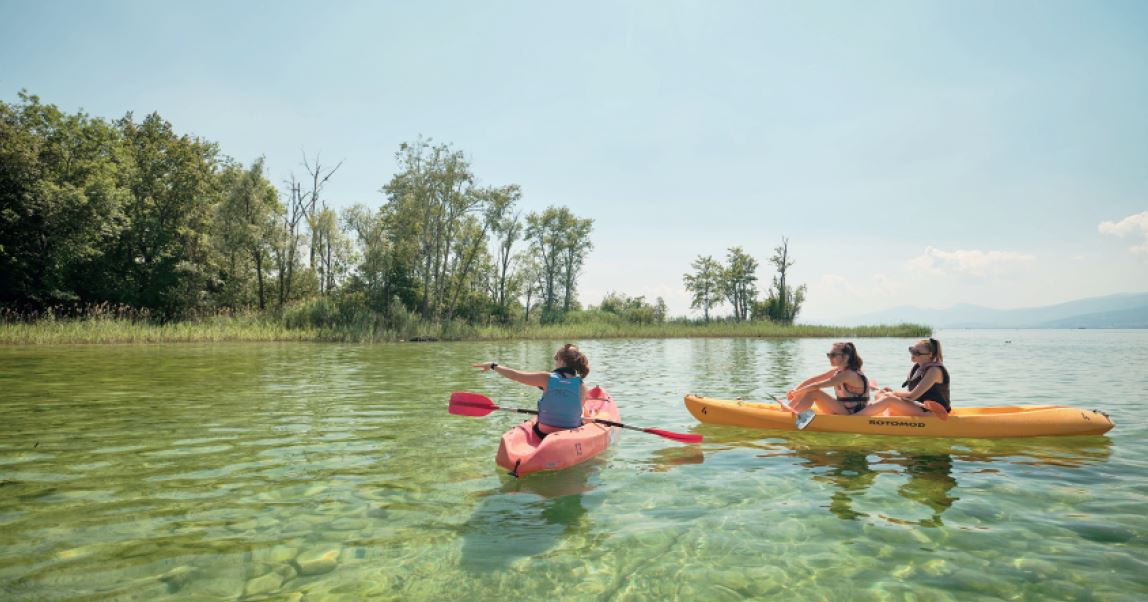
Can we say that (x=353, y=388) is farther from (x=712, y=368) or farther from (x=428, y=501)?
(x=712, y=368)

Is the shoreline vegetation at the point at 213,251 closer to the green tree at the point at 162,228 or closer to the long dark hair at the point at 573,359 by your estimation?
the green tree at the point at 162,228

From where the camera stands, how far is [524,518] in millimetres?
4598

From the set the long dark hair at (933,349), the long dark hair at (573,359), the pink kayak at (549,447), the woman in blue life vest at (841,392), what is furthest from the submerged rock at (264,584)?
the long dark hair at (933,349)

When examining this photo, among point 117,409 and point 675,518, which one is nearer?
point 675,518

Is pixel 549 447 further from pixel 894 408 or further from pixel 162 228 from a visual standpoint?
pixel 162 228

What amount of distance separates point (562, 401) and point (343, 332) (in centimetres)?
2720

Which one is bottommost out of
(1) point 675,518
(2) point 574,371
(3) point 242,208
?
(1) point 675,518

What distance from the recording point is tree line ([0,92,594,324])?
28516mm

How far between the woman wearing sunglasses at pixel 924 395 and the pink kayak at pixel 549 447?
416cm

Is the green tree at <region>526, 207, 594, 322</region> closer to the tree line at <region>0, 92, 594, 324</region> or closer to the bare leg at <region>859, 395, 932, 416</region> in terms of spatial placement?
the tree line at <region>0, 92, 594, 324</region>

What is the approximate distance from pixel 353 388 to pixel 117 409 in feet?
13.5

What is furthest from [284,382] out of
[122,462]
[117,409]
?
[122,462]

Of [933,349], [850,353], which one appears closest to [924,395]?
[933,349]

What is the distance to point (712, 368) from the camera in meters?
18.7
